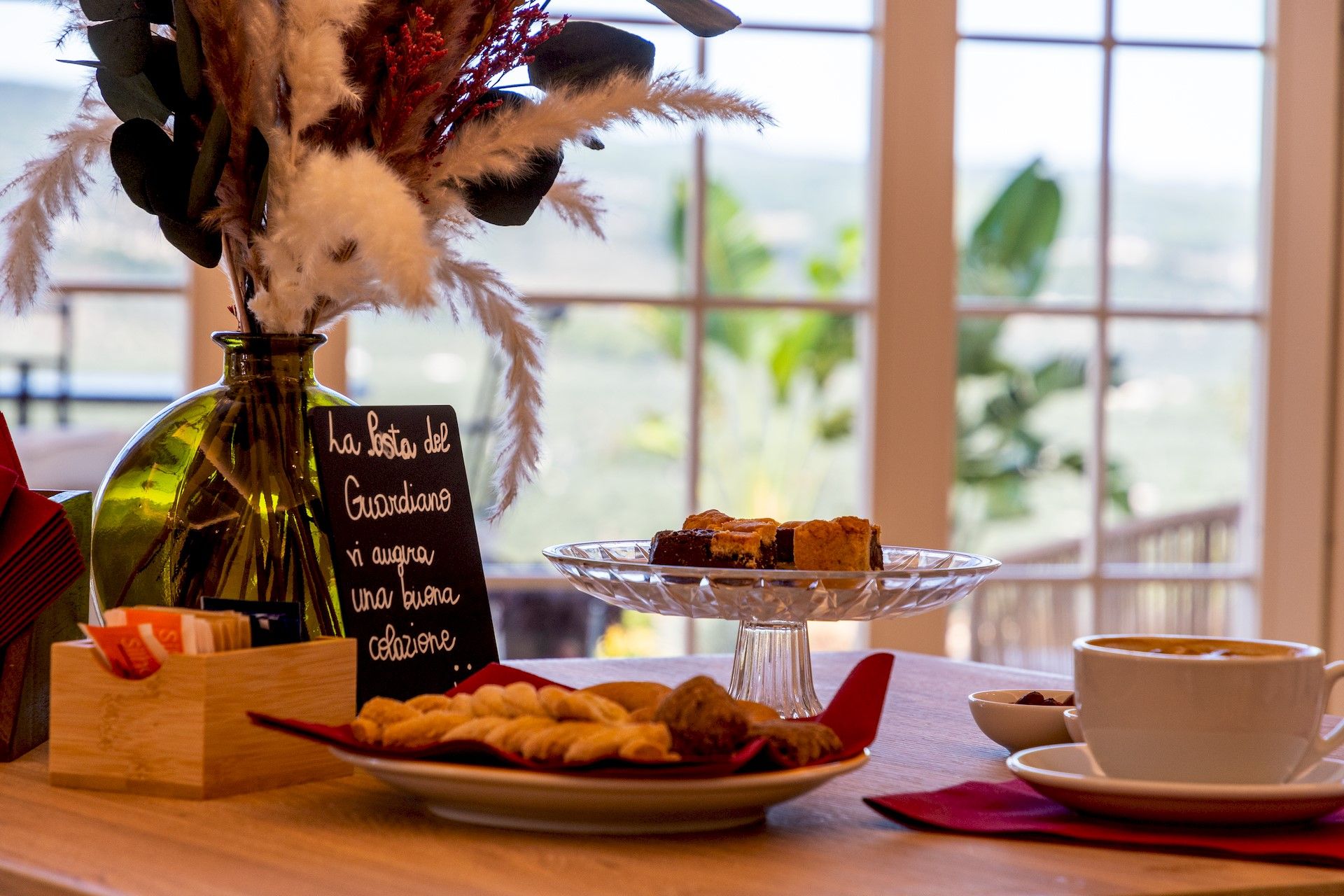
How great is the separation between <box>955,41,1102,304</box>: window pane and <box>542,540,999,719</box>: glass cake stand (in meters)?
1.57

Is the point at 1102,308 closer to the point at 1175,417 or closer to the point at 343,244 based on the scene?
the point at 343,244

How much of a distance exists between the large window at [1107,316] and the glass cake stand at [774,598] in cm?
149

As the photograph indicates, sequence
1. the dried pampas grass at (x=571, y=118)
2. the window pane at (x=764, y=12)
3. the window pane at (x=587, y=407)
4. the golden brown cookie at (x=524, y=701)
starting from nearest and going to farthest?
1. the golden brown cookie at (x=524, y=701)
2. the dried pampas grass at (x=571, y=118)
3. the window pane at (x=764, y=12)
4. the window pane at (x=587, y=407)

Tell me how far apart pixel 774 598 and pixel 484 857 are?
32 centimetres

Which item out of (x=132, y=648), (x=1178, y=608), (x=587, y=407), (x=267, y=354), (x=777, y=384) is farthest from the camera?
(x=587, y=407)

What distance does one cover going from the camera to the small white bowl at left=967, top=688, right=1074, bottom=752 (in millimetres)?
900

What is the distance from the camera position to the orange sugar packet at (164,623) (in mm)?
766

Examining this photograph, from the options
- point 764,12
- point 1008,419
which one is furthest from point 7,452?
point 1008,419

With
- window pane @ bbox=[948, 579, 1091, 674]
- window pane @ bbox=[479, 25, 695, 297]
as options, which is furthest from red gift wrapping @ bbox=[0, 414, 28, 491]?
window pane @ bbox=[479, 25, 695, 297]

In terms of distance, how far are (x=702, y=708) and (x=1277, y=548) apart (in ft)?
6.89

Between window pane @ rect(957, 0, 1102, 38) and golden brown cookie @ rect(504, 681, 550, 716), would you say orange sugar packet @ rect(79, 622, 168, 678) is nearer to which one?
golden brown cookie @ rect(504, 681, 550, 716)

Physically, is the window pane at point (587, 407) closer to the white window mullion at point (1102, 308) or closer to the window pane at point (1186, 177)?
the window pane at point (1186, 177)

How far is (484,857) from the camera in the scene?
2.12ft

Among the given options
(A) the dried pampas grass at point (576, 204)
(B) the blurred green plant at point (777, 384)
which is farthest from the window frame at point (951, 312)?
(B) the blurred green plant at point (777, 384)
